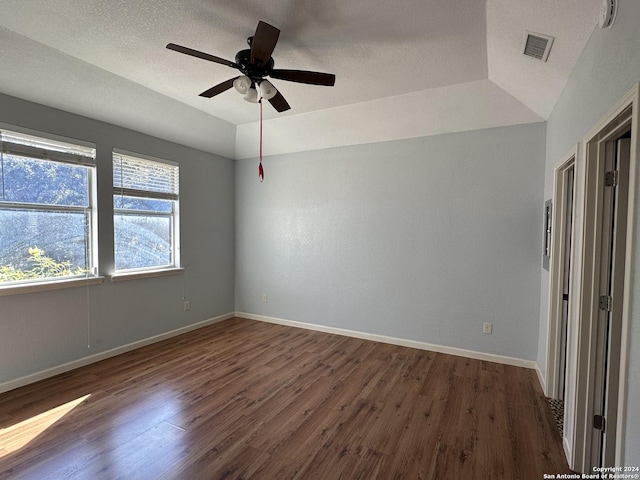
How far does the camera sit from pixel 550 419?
2.40 metres

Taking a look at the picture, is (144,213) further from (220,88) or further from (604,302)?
(604,302)

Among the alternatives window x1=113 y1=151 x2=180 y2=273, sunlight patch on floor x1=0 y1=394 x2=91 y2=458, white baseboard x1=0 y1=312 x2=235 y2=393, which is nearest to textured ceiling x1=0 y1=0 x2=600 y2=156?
window x1=113 y1=151 x2=180 y2=273

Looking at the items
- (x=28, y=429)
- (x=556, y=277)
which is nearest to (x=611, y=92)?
(x=556, y=277)

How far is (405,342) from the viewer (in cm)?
394

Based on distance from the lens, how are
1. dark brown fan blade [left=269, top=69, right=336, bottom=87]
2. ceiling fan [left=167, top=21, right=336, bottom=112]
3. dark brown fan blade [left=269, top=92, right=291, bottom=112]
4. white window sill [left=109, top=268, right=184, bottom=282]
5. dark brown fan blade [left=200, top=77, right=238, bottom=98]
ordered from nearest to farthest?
ceiling fan [left=167, top=21, right=336, bottom=112] < dark brown fan blade [left=269, top=69, right=336, bottom=87] < dark brown fan blade [left=200, top=77, right=238, bottom=98] < dark brown fan blade [left=269, top=92, right=291, bottom=112] < white window sill [left=109, top=268, right=184, bottom=282]

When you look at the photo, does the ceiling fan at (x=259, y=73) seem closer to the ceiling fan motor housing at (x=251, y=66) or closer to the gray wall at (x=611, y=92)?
the ceiling fan motor housing at (x=251, y=66)

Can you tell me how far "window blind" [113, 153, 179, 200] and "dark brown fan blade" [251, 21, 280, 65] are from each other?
2418 mm

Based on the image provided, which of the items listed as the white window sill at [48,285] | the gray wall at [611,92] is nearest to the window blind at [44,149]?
the white window sill at [48,285]

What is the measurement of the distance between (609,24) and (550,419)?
2.60 meters

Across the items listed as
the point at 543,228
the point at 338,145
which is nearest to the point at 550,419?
the point at 543,228

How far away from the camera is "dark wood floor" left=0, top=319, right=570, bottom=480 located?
1.90m

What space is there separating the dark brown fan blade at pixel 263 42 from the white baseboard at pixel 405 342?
3.40m

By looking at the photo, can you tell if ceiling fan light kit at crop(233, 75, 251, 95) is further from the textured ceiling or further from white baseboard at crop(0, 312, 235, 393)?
white baseboard at crop(0, 312, 235, 393)

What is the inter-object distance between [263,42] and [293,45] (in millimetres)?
556
